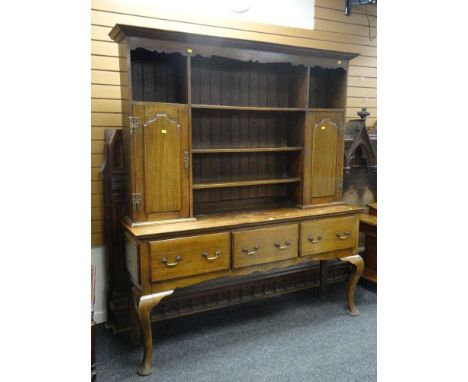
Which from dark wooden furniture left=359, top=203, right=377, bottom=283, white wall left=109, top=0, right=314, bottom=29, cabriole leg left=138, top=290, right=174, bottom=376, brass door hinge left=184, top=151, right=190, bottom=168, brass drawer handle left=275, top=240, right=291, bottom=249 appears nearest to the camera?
cabriole leg left=138, top=290, right=174, bottom=376

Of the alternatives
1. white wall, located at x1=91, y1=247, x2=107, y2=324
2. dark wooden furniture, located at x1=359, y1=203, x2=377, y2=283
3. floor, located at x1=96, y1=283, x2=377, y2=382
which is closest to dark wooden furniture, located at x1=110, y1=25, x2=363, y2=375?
floor, located at x1=96, y1=283, x2=377, y2=382

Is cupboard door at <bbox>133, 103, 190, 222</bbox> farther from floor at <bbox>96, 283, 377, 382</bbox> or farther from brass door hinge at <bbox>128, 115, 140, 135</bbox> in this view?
floor at <bbox>96, 283, 377, 382</bbox>

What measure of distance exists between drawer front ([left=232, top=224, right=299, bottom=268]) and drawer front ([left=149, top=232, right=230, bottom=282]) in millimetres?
89

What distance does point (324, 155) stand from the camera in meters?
3.10

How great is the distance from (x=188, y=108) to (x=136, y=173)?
545 mm

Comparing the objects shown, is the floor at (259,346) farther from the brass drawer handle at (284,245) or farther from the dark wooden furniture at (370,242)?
the brass drawer handle at (284,245)

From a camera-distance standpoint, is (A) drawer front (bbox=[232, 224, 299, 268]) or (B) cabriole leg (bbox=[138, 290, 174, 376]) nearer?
(B) cabriole leg (bbox=[138, 290, 174, 376])

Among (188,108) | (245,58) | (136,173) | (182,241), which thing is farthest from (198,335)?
(245,58)

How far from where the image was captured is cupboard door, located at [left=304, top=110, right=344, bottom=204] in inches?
120

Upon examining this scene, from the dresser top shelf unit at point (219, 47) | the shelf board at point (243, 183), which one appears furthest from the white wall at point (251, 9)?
the shelf board at point (243, 183)

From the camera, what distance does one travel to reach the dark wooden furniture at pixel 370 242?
3.60 meters
